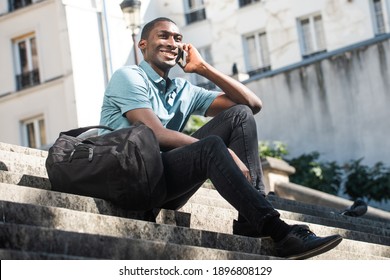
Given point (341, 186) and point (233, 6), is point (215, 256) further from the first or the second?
point (233, 6)

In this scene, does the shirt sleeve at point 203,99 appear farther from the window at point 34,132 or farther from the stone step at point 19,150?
the window at point 34,132

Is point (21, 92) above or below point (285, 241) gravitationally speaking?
above

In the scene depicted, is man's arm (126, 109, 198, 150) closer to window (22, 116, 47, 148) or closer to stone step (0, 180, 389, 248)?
stone step (0, 180, 389, 248)

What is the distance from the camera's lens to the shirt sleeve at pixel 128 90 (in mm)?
7254

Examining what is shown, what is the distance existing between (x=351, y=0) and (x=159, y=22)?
20.0m

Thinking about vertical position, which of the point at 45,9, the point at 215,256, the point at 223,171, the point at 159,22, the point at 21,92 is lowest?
the point at 215,256

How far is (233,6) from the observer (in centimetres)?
2953

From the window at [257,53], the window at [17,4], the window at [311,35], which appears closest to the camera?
the window at [311,35]

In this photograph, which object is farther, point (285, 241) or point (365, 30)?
point (365, 30)

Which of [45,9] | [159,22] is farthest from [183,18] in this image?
[159,22]

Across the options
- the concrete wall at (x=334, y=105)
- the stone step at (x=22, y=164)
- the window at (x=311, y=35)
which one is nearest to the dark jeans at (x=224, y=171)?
the stone step at (x=22, y=164)

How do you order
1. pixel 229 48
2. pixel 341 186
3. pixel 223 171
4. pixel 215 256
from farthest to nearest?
pixel 229 48, pixel 341 186, pixel 223 171, pixel 215 256

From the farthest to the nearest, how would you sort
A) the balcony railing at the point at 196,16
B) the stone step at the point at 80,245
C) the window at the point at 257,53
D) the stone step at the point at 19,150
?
the balcony railing at the point at 196,16 < the window at the point at 257,53 < the stone step at the point at 19,150 < the stone step at the point at 80,245

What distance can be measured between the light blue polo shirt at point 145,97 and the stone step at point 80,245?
1.59 metres
